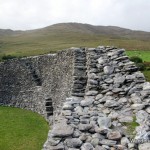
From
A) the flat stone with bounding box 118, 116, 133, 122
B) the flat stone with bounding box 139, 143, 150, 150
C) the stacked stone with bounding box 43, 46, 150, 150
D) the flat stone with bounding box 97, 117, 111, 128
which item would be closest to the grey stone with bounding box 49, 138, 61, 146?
the stacked stone with bounding box 43, 46, 150, 150

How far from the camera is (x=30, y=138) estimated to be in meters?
30.9

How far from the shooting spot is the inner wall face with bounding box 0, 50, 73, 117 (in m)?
33.8

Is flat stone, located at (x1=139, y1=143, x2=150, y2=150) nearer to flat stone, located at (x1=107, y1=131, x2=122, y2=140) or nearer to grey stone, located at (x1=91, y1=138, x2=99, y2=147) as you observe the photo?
flat stone, located at (x1=107, y1=131, x2=122, y2=140)

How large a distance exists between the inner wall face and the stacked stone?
248 inches

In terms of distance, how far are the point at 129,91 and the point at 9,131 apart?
16.0 meters

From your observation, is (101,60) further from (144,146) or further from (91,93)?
(144,146)

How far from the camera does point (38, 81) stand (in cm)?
4434

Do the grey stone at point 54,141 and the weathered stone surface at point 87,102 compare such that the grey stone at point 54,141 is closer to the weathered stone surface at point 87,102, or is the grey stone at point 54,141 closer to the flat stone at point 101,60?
the weathered stone surface at point 87,102

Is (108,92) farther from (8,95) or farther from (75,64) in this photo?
(8,95)

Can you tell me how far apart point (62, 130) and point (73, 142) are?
868 millimetres

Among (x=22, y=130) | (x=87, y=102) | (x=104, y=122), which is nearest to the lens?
(x=104, y=122)

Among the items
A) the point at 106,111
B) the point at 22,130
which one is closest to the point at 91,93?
the point at 106,111

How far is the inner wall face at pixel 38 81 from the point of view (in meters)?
33.8

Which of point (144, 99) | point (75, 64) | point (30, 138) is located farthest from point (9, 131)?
point (144, 99)
